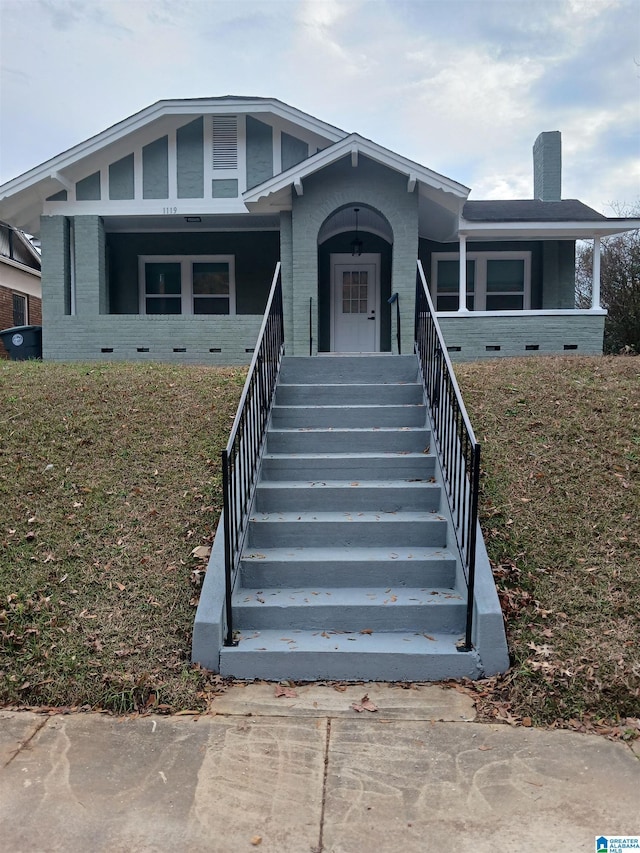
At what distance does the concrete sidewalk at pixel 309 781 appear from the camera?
8.46ft

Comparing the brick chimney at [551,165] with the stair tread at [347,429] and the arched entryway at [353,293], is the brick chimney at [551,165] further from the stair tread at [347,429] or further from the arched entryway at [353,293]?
the stair tread at [347,429]

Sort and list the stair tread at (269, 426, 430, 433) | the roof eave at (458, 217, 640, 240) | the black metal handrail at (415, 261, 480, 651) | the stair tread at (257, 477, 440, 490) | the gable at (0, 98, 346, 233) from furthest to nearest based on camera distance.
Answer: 1. the gable at (0, 98, 346, 233)
2. the roof eave at (458, 217, 640, 240)
3. the stair tread at (269, 426, 430, 433)
4. the stair tread at (257, 477, 440, 490)
5. the black metal handrail at (415, 261, 480, 651)

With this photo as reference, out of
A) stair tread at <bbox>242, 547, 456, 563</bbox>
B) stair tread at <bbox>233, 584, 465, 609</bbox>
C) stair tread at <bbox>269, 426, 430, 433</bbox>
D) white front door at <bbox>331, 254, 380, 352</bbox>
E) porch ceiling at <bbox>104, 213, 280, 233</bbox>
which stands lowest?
stair tread at <bbox>233, 584, 465, 609</bbox>

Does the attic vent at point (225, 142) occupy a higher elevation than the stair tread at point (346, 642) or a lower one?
higher

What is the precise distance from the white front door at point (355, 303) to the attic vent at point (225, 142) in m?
2.65

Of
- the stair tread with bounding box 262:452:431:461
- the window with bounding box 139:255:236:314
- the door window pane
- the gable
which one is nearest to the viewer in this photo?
the stair tread with bounding box 262:452:431:461

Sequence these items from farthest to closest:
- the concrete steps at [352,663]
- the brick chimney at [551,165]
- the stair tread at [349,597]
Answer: the brick chimney at [551,165], the stair tread at [349,597], the concrete steps at [352,663]

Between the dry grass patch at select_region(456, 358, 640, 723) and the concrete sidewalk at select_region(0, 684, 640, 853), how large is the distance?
1.29ft

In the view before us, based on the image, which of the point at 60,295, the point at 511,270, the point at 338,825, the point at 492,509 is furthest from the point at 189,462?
the point at 511,270

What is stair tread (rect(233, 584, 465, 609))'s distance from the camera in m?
4.23

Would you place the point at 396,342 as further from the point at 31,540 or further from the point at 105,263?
the point at 31,540

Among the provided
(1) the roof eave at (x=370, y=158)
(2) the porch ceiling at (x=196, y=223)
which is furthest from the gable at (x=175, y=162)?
(1) the roof eave at (x=370, y=158)

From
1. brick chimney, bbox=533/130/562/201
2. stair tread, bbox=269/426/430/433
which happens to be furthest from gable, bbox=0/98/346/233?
stair tread, bbox=269/426/430/433

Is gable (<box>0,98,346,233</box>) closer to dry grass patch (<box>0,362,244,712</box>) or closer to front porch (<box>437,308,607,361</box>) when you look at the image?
front porch (<box>437,308,607,361</box>)
